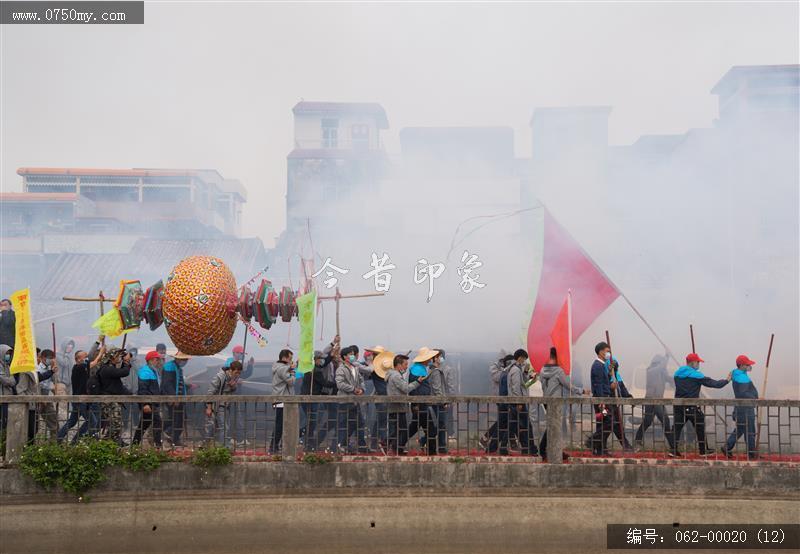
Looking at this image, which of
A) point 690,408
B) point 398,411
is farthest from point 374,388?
point 690,408

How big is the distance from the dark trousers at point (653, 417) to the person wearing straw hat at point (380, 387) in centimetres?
285

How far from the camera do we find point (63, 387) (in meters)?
10.4

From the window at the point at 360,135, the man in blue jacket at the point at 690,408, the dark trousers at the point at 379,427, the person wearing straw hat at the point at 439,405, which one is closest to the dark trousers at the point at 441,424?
the person wearing straw hat at the point at 439,405

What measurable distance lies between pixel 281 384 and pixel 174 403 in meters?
1.17

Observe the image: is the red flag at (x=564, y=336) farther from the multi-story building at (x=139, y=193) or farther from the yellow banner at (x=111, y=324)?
the multi-story building at (x=139, y=193)

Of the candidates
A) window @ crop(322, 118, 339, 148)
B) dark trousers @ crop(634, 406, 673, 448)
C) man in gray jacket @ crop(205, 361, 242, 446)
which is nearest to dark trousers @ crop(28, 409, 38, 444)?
man in gray jacket @ crop(205, 361, 242, 446)

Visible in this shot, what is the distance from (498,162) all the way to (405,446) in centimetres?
1771

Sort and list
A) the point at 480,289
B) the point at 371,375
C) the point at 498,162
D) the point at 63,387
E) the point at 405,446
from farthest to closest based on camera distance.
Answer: the point at 498,162 → the point at 480,289 → the point at 63,387 → the point at 371,375 → the point at 405,446

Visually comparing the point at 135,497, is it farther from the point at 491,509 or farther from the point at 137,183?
the point at 137,183

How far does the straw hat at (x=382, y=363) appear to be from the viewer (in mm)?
9551

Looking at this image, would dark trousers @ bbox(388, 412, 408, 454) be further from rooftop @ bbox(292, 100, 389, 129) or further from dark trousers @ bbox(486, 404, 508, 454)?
rooftop @ bbox(292, 100, 389, 129)

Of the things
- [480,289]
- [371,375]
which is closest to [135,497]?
[371,375]

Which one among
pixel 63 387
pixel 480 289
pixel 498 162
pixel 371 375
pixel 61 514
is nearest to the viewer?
pixel 61 514

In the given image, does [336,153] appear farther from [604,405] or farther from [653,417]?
[604,405]
